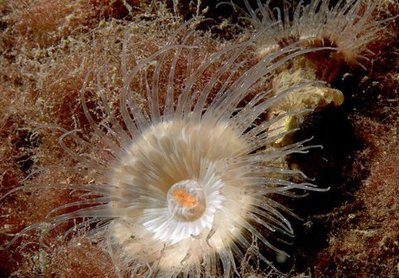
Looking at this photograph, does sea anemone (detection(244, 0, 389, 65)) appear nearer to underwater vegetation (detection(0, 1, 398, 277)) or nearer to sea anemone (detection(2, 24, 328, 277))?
underwater vegetation (detection(0, 1, 398, 277))

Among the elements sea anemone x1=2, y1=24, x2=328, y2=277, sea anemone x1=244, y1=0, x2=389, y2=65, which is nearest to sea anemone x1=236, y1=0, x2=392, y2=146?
sea anemone x1=244, y1=0, x2=389, y2=65

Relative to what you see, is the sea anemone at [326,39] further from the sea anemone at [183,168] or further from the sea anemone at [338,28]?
the sea anemone at [183,168]

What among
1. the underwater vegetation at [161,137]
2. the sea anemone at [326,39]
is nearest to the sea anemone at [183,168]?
the underwater vegetation at [161,137]

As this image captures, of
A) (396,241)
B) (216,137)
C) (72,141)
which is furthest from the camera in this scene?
(72,141)

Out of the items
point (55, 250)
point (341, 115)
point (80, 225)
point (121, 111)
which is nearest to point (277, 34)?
point (341, 115)

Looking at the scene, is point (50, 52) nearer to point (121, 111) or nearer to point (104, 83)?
point (104, 83)

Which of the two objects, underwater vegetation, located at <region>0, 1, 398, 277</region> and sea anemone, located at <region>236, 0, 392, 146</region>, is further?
sea anemone, located at <region>236, 0, 392, 146</region>

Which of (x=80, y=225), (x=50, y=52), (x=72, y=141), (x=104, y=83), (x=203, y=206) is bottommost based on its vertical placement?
(x=203, y=206)

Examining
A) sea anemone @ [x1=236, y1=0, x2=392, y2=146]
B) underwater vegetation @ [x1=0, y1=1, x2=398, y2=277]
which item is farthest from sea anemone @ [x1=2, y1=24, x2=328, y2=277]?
sea anemone @ [x1=236, y1=0, x2=392, y2=146]
